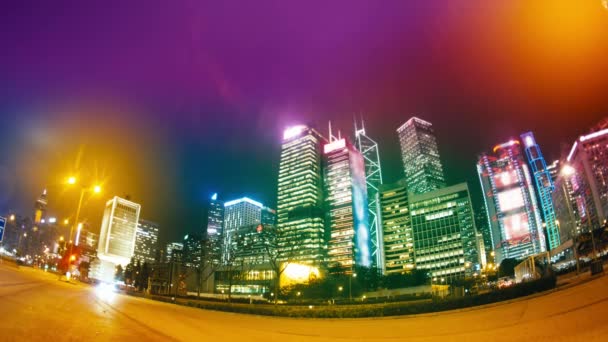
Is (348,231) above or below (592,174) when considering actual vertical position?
below

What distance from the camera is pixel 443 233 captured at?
165m

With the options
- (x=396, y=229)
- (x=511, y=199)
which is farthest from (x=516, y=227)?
(x=396, y=229)

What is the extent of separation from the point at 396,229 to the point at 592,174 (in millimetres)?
89864

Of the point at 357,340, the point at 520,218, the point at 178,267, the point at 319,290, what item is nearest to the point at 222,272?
the point at 178,267

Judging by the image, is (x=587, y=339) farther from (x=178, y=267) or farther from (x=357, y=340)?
(x=178, y=267)

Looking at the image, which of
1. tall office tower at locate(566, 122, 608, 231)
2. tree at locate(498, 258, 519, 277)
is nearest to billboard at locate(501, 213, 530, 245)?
tall office tower at locate(566, 122, 608, 231)

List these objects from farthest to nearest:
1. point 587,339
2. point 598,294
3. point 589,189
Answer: point 589,189 → point 598,294 → point 587,339

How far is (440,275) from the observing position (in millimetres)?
159750

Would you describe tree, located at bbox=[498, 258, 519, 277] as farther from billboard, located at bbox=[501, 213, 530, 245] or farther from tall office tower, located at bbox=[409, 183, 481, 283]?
billboard, located at bbox=[501, 213, 530, 245]

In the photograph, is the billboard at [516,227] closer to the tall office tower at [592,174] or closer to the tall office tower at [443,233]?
the tall office tower at [443,233]

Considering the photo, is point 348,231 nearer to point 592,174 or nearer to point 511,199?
point 511,199

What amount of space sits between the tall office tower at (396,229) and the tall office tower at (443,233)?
5044 millimetres

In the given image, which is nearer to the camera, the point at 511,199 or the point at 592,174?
the point at 592,174

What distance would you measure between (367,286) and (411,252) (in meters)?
90.8
